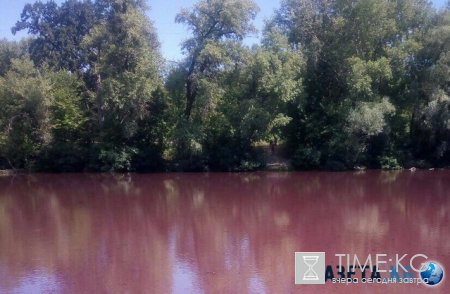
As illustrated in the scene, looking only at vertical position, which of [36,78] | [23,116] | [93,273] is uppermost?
[36,78]

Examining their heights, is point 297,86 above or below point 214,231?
above


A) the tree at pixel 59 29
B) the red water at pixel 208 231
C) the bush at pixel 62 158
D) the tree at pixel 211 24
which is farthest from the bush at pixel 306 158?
the tree at pixel 59 29

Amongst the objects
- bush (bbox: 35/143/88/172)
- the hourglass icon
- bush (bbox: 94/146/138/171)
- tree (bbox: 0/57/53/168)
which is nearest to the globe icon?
the hourglass icon

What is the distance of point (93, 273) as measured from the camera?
9680 millimetres

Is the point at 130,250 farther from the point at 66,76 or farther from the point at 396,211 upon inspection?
the point at 66,76

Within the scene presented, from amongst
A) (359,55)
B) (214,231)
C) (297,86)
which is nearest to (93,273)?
(214,231)

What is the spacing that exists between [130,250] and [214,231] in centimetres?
266

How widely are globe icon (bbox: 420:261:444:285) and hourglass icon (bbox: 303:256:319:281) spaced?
216cm

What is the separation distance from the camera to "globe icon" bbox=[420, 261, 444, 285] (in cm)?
876

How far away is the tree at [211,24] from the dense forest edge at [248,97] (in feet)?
0.21

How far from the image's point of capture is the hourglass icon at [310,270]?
29.3 feet

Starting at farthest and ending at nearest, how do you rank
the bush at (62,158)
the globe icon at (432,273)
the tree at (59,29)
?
the tree at (59,29) < the bush at (62,158) < the globe icon at (432,273)

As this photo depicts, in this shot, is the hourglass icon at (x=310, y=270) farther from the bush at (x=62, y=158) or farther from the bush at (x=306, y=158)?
the bush at (x=62, y=158)

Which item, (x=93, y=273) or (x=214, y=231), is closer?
(x=93, y=273)
